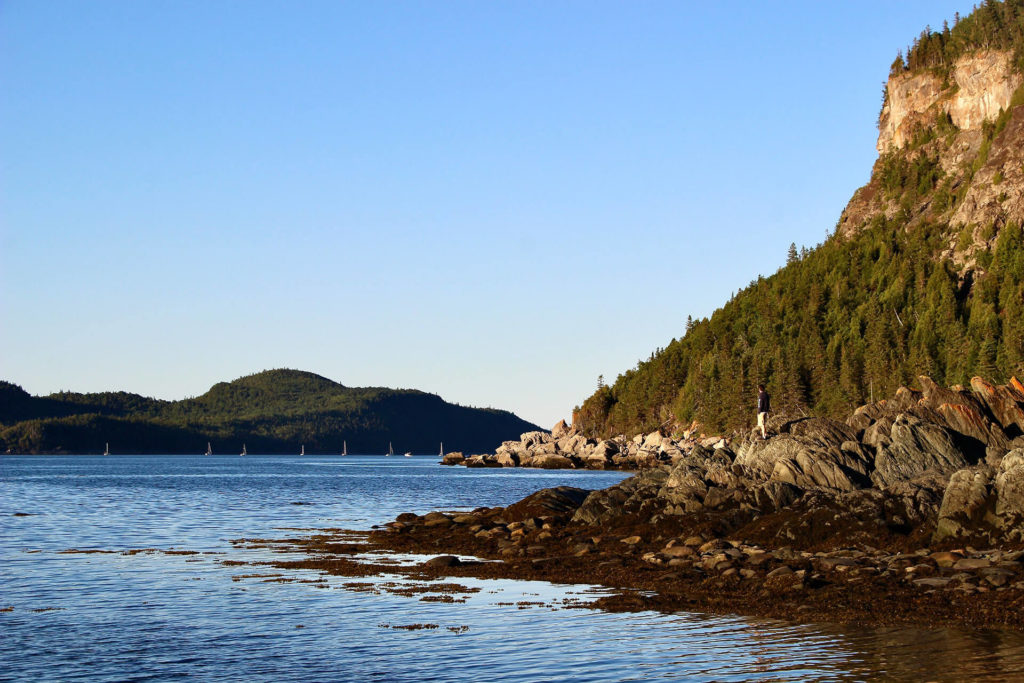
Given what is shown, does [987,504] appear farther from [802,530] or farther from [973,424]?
[973,424]

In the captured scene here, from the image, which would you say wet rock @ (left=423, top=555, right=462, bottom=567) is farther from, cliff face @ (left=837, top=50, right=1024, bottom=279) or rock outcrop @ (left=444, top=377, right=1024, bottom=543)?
cliff face @ (left=837, top=50, right=1024, bottom=279)

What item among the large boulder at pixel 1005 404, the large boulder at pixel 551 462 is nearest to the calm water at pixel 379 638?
the large boulder at pixel 1005 404

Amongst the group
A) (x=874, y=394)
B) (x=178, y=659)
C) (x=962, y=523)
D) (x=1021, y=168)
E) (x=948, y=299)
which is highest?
(x=1021, y=168)

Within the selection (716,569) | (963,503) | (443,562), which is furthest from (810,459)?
(443,562)

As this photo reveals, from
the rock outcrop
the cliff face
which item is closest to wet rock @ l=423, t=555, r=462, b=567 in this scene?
the rock outcrop

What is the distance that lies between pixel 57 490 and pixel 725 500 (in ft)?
288

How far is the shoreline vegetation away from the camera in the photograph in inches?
1213

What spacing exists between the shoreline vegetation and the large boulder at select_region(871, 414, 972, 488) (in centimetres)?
8

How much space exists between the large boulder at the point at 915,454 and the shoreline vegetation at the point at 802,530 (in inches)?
3.2

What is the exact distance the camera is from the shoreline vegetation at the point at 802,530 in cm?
3081

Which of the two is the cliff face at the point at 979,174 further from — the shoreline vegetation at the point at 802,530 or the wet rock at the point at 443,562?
the wet rock at the point at 443,562

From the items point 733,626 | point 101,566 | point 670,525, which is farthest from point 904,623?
point 101,566

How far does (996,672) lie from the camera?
2188cm

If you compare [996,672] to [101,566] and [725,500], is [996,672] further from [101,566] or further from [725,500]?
[101,566]
